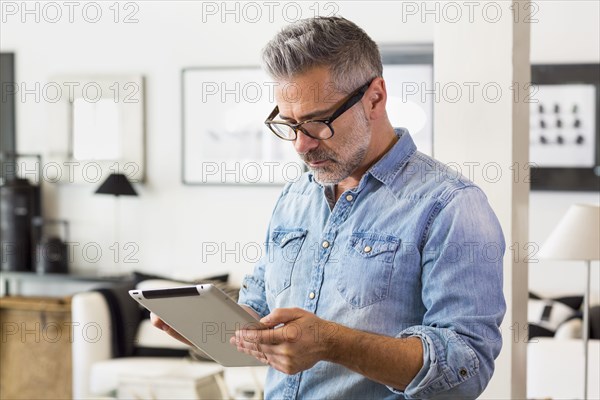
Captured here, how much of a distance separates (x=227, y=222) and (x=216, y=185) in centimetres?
23

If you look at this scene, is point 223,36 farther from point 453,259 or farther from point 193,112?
point 453,259

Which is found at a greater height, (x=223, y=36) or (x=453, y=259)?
(x=223, y=36)

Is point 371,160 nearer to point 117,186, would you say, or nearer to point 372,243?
point 372,243

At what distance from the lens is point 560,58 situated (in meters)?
4.79

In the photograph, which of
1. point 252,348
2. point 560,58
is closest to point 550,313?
point 560,58

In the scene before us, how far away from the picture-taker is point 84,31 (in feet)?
18.6

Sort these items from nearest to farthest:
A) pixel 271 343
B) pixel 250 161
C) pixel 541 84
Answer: pixel 271 343
pixel 541 84
pixel 250 161

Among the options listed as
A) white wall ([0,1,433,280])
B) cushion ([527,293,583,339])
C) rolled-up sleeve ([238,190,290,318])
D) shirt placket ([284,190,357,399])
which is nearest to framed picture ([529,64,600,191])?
cushion ([527,293,583,339])

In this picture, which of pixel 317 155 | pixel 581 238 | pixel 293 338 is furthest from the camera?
pixel 581 238

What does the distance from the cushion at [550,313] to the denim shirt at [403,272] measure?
2742mm

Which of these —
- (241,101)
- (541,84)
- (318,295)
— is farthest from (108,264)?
(318,295)

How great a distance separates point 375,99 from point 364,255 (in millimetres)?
285

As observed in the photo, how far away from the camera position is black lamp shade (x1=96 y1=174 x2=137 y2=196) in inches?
210

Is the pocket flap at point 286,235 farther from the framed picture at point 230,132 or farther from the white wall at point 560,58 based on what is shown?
the framed picture at point 230,132
